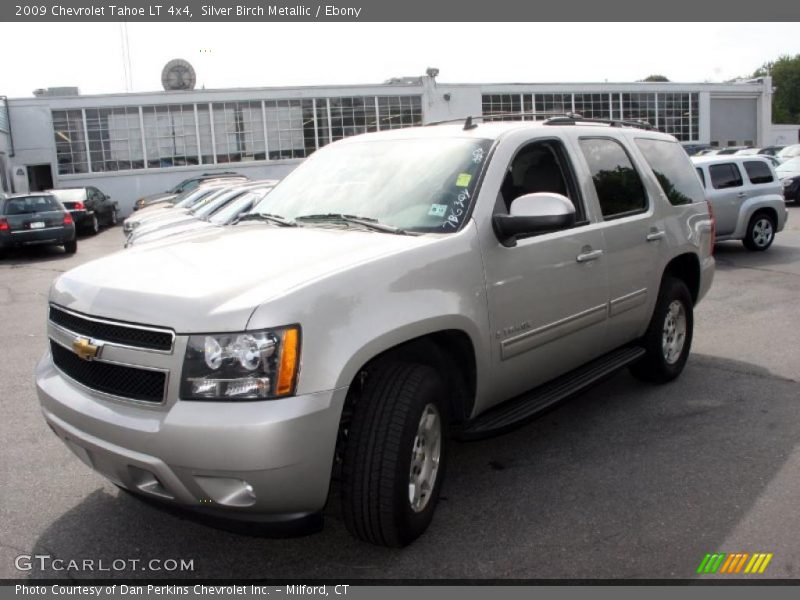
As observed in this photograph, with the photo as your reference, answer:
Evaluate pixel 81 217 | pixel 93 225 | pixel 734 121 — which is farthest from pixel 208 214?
pixel 734 121

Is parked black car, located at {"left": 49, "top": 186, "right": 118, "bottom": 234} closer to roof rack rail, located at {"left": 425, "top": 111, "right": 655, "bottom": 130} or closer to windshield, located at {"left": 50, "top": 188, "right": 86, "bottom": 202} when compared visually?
windshield, located at {"left": 50, "top": 188, "right": 86, "bottom": 202}

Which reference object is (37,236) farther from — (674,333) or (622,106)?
(622,106)

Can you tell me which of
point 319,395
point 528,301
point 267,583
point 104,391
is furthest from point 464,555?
point 104,391

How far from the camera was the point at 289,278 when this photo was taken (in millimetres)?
3078

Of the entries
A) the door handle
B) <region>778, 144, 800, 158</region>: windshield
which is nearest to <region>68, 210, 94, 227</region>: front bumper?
the door handle

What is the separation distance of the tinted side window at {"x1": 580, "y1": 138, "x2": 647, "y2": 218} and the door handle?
0.34 meters

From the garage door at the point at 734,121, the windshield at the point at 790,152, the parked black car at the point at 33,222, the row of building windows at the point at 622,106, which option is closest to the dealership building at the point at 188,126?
the row of building windows at the point at 622,106

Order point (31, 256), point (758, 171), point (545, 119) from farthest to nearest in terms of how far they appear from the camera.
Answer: point (31, 256) → point (758, 171) → point (545, 119)

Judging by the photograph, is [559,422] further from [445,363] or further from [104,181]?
[104,181]

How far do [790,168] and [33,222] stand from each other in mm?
21704

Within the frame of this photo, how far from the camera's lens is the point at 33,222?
17.1 meters

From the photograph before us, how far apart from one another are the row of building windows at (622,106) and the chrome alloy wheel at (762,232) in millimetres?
24767

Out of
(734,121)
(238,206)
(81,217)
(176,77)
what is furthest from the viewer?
(734,121)

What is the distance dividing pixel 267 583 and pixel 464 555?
88 cm
